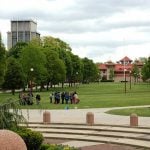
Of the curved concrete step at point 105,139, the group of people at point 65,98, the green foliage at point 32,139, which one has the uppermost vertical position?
the group of people at point 65,98

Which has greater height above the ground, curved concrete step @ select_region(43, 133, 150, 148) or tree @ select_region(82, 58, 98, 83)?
tree @ select_region(82, 58, 98, 83)

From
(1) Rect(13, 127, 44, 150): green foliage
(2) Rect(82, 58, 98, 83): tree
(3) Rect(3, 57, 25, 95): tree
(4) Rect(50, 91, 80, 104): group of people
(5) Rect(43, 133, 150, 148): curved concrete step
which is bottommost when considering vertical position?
(5) Rect(43, 133, 150, 148): curved concrete step

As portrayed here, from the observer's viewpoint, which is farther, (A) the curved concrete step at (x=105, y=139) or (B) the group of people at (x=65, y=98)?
(B) the group of people at (x=65, y=98)

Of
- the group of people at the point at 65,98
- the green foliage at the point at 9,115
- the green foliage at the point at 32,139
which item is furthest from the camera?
the group of people at the point at 65,98

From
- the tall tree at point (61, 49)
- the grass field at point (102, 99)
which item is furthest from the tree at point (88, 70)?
the grass field at point (102, 99)

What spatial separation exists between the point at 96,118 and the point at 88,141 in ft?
31.6

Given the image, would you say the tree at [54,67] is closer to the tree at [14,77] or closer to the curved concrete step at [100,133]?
the tree at [14,77]

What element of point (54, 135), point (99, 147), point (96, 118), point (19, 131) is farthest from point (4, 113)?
point (96, 118)

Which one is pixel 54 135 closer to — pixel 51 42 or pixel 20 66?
pixel 20 66

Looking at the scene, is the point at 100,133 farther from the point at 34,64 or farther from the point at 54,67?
the point at 54,67

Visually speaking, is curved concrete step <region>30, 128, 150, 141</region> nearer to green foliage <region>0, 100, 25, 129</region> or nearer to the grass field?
the grass field

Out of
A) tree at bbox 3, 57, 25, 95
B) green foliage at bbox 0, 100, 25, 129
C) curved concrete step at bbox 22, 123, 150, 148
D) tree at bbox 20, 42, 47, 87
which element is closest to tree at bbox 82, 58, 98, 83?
tree at bbox 20, 42, 47, 87

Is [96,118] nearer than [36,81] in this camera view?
Yes

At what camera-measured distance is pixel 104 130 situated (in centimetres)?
2953
